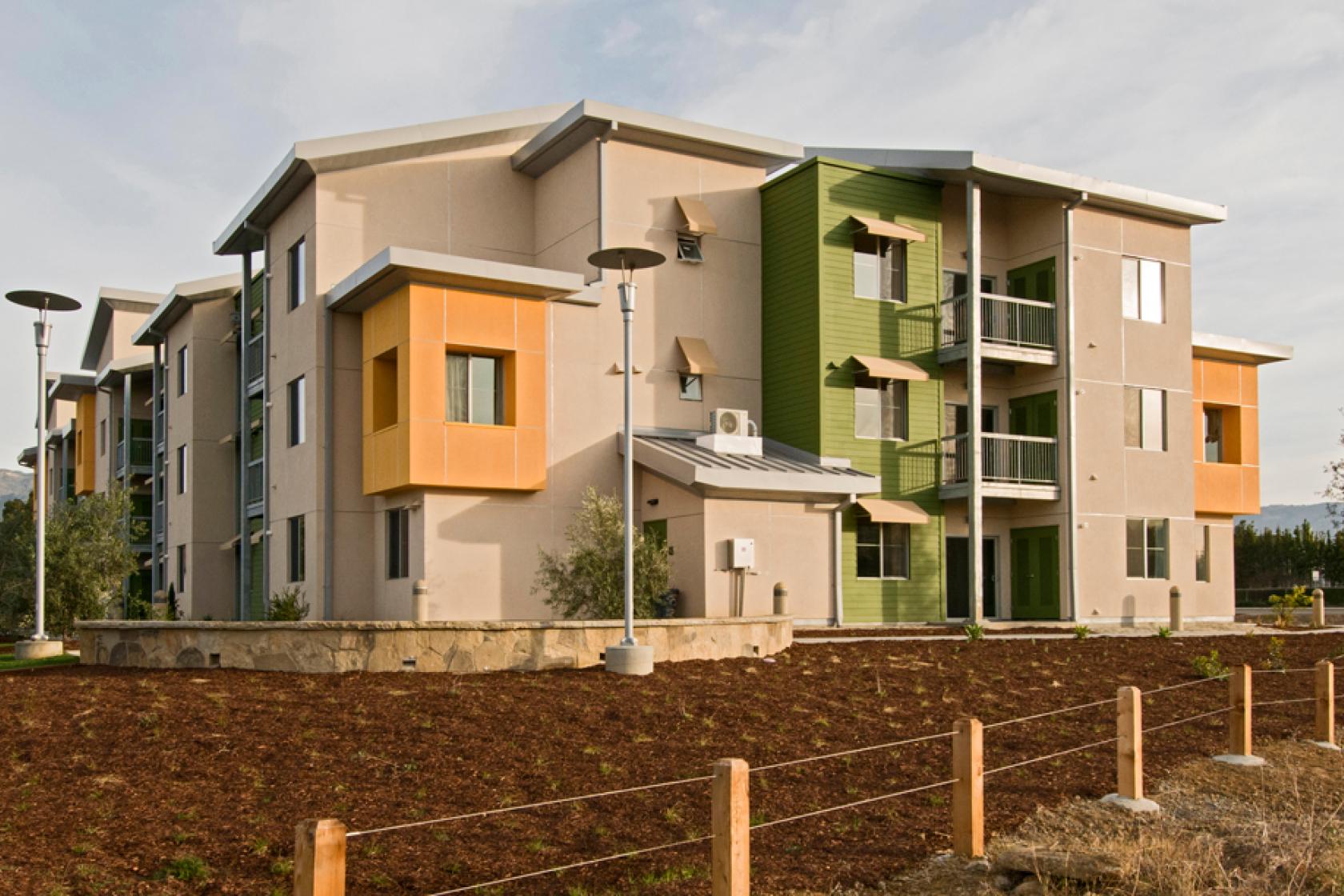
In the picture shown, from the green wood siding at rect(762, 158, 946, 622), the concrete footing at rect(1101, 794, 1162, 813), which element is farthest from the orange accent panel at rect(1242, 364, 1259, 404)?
the concrete footing at rect(1101, 794, 1162, 813)

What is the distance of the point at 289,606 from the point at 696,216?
11240 millimetres

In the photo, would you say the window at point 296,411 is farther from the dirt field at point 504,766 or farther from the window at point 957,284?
the window at point 957,284

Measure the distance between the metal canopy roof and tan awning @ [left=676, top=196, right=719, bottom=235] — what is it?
4244 mm

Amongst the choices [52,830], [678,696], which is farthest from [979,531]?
[52,830]

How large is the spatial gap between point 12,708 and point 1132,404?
25020mm

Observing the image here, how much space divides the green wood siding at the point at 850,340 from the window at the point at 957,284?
1.62 meters

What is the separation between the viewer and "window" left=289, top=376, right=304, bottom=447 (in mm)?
26594

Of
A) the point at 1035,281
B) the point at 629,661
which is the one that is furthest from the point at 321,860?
the point at 1035,281

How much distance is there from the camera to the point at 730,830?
701cm

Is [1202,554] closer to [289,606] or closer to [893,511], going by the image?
[893,511]

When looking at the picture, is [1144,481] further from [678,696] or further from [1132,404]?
[678,696]

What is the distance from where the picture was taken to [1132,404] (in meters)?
30.4

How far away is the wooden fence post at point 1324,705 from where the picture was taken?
14.0m

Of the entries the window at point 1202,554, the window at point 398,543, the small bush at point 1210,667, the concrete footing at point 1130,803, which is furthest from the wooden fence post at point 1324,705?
the window at point 1202,554
